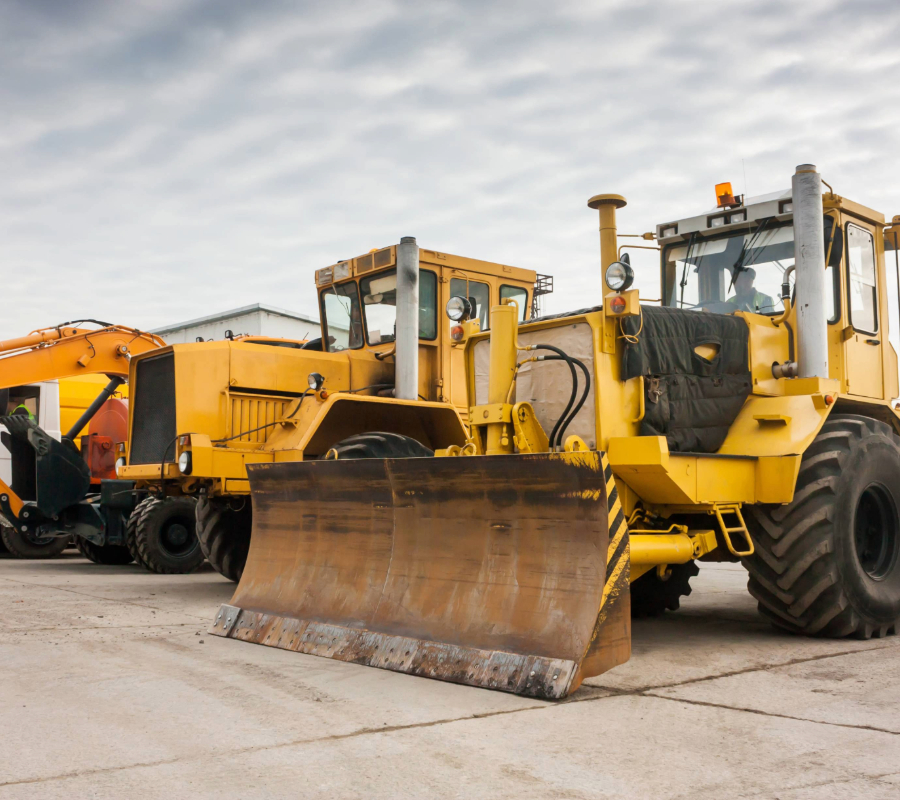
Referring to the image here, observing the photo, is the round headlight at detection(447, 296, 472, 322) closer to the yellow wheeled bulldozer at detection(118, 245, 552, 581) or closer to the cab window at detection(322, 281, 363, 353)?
the yellow wheeled bulldozer at detection(118, 245, 552, 581)

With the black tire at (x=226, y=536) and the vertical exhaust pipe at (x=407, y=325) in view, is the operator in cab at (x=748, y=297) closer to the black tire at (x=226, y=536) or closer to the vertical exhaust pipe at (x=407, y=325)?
the vertical exhaust pipe at (x=407, y=325)

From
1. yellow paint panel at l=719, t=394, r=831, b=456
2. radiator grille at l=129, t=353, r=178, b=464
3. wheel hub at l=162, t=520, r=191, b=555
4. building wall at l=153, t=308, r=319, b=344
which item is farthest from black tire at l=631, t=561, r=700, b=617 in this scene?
building wall at l=153, t=308, r=319, b=344

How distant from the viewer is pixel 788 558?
604 cm

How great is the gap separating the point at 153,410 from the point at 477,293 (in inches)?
138

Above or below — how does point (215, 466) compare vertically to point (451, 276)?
below

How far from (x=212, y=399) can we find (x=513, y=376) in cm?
373

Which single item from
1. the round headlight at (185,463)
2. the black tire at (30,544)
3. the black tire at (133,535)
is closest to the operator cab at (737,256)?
the round headlight at (185,463)

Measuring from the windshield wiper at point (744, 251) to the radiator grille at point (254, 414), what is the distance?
4417mm

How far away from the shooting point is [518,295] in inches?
402

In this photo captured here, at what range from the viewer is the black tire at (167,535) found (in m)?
11.6

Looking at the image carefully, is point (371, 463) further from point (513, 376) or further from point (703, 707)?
point (703, 707)

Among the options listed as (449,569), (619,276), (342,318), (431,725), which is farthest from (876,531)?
(342,318)

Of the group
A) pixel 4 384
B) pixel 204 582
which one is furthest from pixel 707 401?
pixel 4 384

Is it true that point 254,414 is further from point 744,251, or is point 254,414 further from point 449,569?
point 744,251
